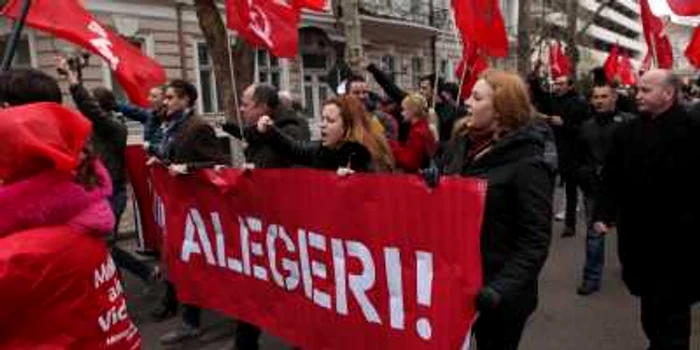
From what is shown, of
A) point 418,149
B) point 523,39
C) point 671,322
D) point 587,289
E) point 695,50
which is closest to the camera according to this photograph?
point 671,322

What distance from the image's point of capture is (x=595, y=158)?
7.56 meters

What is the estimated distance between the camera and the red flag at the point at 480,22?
26.4ft

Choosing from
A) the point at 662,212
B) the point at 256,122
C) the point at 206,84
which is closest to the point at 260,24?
the point at 256,122

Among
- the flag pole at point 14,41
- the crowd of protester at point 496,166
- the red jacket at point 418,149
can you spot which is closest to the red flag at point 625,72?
the red jacket at point 418,149

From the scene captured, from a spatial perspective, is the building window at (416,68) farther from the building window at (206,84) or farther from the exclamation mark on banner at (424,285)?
the exclamation mark on banner at (424,285)

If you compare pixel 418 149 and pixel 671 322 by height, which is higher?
pixel 418 149

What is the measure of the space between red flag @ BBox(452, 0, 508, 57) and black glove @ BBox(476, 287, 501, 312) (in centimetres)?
513

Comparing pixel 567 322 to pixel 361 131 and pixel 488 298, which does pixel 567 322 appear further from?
pixel 488 298

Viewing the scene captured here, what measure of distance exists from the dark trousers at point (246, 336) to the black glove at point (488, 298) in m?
2.08

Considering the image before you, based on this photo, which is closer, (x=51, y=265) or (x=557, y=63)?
(x=51, y=265)

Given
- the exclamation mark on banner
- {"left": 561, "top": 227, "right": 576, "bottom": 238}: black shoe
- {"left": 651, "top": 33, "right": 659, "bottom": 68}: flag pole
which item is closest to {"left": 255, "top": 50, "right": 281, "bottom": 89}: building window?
{"left": 561, "top": 227, "right": 576, "bottom": 238}: black shoe

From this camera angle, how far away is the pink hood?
221 cm

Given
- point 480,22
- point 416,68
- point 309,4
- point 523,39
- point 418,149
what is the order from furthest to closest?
point 416,68 → point 523,39 → point 480,22 → point 418,149 → point 309,4

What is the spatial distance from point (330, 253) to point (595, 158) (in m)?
4.07
